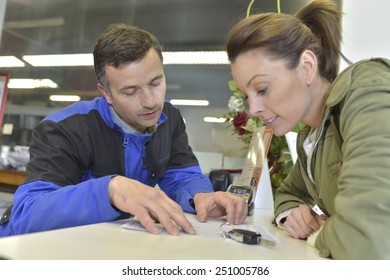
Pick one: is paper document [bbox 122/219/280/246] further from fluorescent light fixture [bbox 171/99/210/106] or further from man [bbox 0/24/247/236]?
fluorescent light fixture [bbox 171/99/210/106]

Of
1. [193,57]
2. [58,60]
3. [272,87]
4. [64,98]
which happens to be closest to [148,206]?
[272,87]

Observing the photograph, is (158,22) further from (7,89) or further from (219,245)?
(219,245)

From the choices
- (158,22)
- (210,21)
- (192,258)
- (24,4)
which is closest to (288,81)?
(192,258)

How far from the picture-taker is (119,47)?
114cm

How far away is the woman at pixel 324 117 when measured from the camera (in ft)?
1.67

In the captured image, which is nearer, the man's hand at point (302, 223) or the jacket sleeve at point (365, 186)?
the jacket sleeve at point (365, 186)

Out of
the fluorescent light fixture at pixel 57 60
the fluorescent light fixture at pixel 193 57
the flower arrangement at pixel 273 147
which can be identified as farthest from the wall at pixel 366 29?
the fluorescent light fixture at pixel 57 60

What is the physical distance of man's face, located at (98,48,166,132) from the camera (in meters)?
1.14

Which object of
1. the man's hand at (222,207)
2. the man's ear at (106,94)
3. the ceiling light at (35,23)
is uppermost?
the ceiling light at (35,23)

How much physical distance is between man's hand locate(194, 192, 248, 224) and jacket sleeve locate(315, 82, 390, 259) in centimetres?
34

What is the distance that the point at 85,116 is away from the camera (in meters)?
1.13

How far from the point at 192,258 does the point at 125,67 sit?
2.52 feet

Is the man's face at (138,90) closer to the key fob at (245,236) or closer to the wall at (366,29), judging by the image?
the key fob at (245,236)
